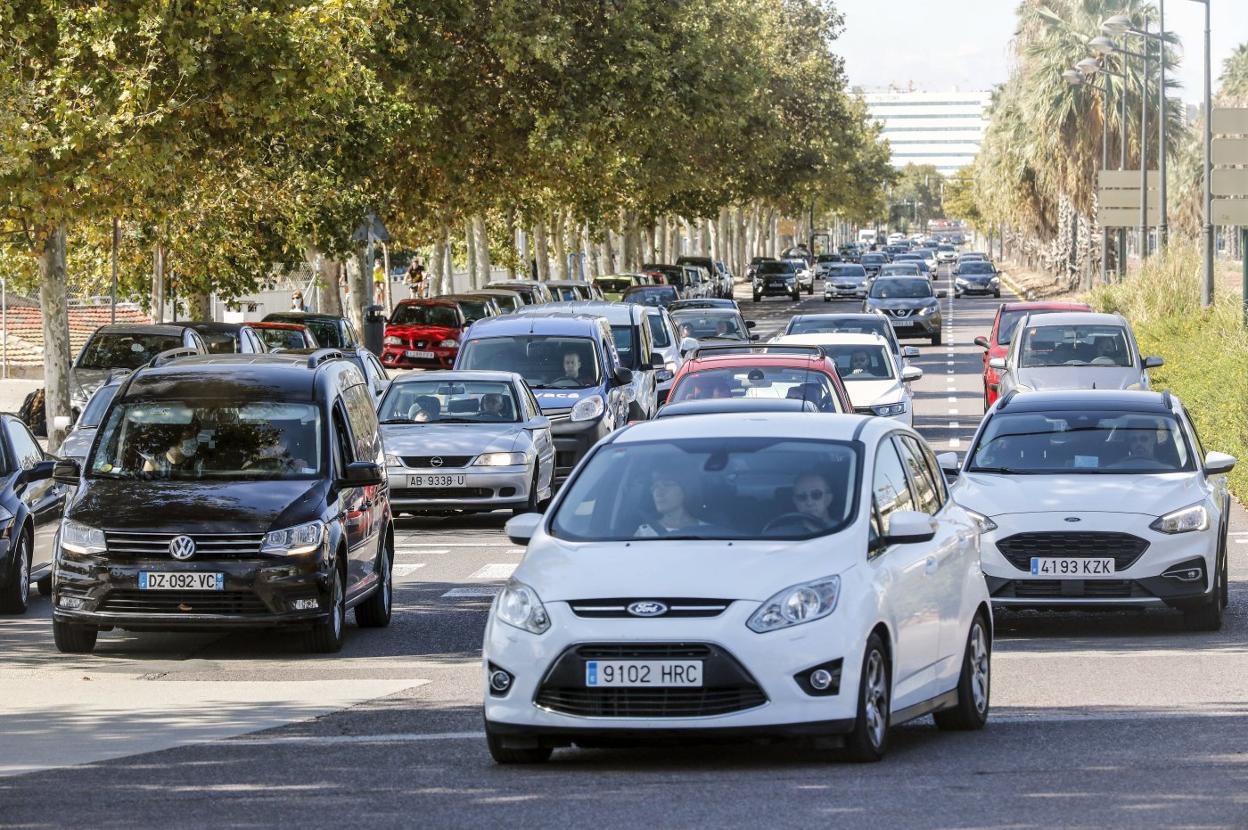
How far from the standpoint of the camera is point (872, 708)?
29.6ft

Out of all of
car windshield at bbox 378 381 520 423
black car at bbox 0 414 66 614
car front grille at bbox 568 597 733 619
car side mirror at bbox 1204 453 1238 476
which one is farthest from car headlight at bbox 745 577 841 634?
car windshield at bbox 378 381 520 423

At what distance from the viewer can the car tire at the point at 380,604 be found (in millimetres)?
15141

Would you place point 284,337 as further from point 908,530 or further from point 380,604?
point 908,530

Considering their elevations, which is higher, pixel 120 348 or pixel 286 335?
pixel 120 348

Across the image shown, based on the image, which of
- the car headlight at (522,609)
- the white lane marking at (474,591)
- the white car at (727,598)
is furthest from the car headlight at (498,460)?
the car headlight at (522,609)

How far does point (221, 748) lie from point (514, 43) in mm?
34155

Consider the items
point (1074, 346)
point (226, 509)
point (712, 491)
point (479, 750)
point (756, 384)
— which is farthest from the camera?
point (1074, 346)

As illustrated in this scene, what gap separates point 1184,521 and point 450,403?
1004 cm


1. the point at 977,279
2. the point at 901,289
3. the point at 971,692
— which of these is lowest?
the point at 977,279

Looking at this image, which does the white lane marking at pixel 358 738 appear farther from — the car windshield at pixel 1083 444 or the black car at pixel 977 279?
the black car at pixel 977 279

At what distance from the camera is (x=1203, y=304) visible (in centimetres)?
3712

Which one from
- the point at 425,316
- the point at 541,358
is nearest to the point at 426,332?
the point at 425,316

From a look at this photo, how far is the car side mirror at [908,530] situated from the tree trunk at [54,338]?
18.9 m

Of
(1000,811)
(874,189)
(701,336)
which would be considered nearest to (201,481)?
(1000,811)
